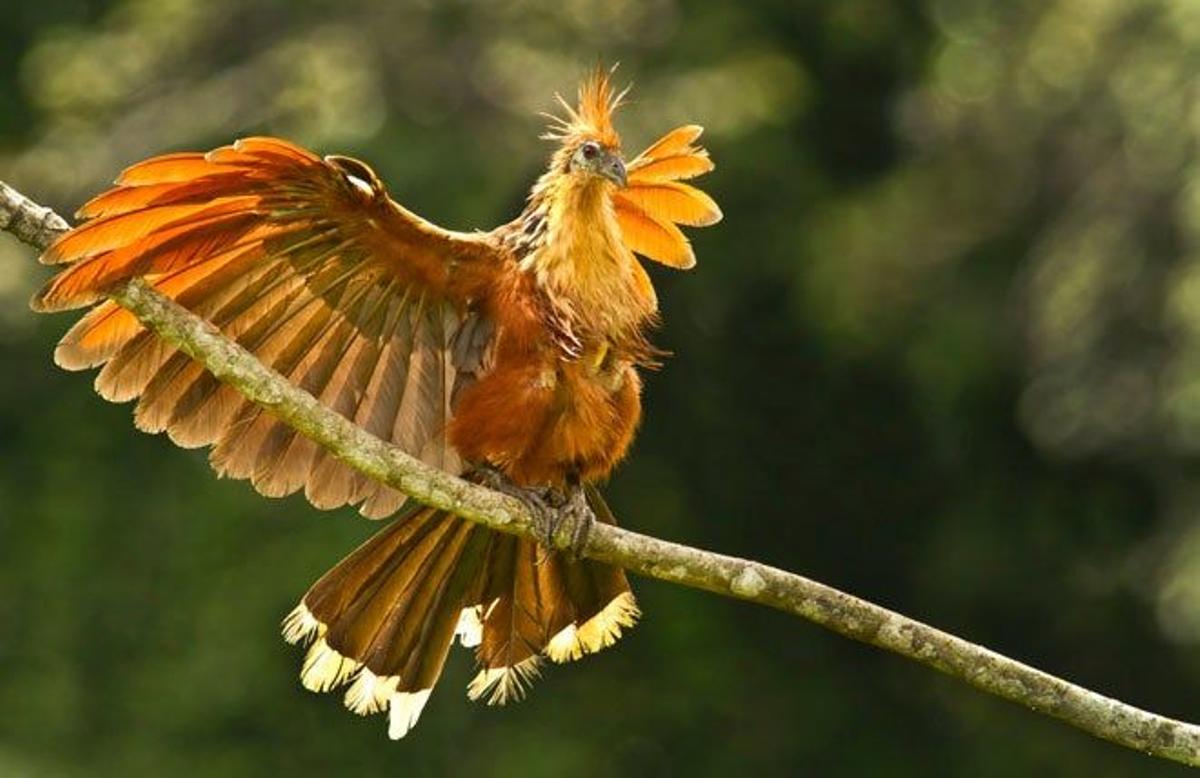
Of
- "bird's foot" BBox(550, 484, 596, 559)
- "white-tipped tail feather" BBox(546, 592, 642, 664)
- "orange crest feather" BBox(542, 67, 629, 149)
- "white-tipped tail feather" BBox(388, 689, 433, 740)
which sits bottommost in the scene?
"white-tipped tail feather" BBox(388, 689, 433, 740)

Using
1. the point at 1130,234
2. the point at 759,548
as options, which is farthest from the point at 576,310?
the point at 759,548

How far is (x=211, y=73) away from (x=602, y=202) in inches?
245

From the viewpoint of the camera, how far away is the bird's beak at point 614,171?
5.99 metres

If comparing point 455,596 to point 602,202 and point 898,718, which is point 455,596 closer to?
point 602,202

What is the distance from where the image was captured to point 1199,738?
5000 mm

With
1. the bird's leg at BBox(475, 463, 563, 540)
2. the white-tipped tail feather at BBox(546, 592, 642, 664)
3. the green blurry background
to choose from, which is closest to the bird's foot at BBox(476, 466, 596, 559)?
the bird's leg at BBox(475, 463, 563, 540)

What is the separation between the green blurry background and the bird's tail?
15.8ft

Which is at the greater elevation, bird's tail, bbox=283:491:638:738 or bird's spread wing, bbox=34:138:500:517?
bird's spread wing, bbox=34:138:500:517

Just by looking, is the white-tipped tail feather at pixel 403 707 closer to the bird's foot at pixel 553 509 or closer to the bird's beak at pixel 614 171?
the bird's foot at pixel 553 509

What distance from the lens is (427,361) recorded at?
6035 millimetres

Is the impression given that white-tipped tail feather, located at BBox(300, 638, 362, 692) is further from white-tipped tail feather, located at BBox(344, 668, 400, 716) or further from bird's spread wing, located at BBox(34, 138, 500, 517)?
bird's spread wing, located at BBox(34, 138, 500, 517)

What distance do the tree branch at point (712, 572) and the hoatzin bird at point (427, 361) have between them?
334 millimetres

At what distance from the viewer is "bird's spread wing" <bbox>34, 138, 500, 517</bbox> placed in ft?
17.1

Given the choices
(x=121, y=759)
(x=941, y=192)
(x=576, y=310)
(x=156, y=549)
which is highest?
(x=941, y=192)
